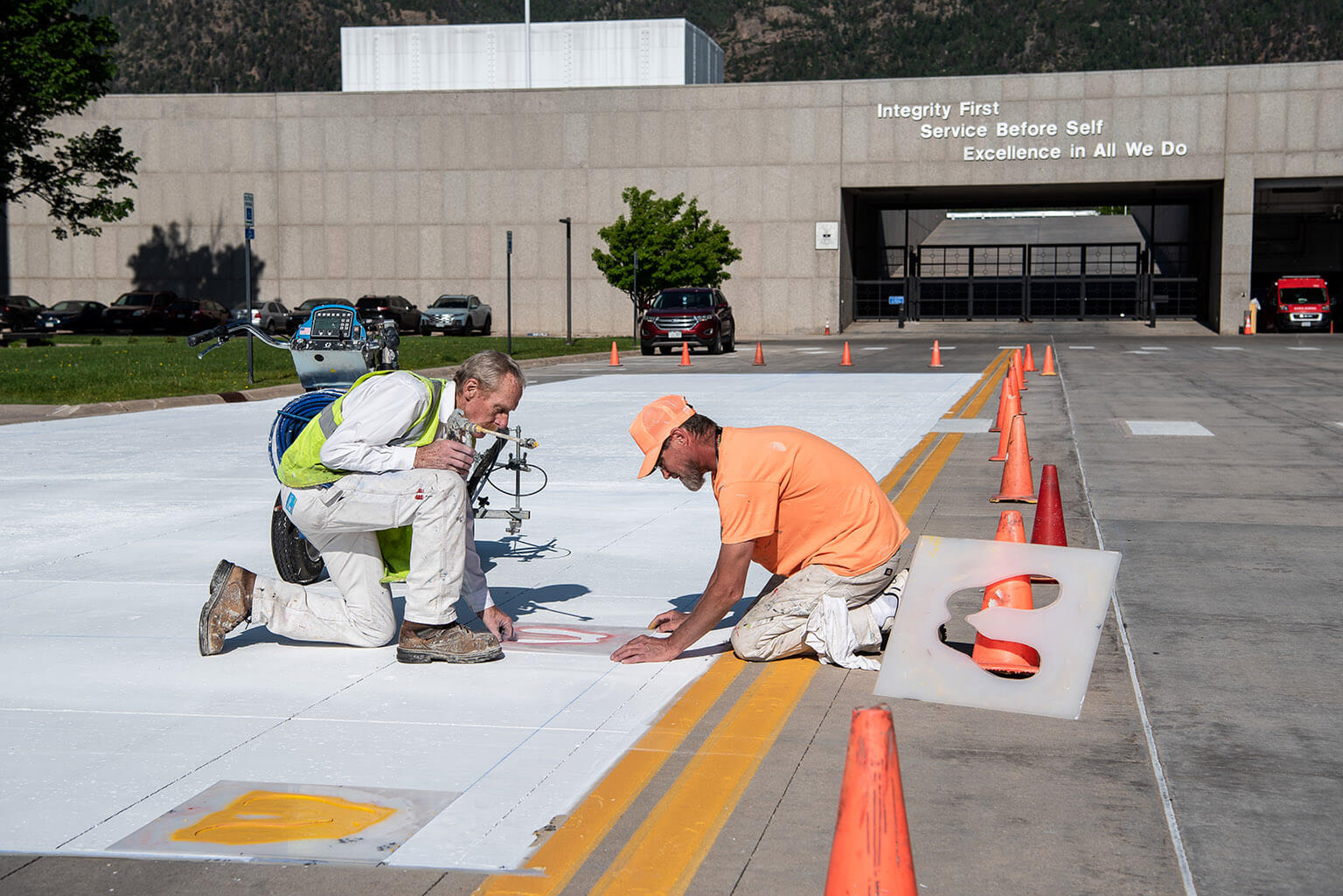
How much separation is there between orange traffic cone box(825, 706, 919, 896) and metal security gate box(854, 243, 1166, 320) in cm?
5980

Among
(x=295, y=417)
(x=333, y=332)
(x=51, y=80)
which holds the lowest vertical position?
(x=295, y=417)

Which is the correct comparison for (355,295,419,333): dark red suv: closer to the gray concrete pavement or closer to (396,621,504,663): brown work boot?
the gray concrete pavement

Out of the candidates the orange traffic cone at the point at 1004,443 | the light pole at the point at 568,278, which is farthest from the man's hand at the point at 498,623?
the light pole at the point at 568,278

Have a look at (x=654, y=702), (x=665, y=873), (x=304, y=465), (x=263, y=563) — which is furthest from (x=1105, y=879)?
(x=263, y=563)

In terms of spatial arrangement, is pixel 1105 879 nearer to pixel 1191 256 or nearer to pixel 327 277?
pixel 327 277

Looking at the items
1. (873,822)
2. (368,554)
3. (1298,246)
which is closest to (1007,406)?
(368,554)

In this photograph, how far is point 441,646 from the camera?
5914 millimetres

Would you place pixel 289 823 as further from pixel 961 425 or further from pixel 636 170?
pixel 636 170

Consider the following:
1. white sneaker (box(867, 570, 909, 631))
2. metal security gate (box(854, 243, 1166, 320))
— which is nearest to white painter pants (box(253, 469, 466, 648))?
white sneaker (box(867, 570, 909, 631))

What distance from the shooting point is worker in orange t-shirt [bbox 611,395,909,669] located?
5.48 metres

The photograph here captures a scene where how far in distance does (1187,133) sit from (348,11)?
154 m

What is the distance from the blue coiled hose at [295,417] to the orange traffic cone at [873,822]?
4.60 meters

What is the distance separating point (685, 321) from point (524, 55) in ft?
120

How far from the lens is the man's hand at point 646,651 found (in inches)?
224
